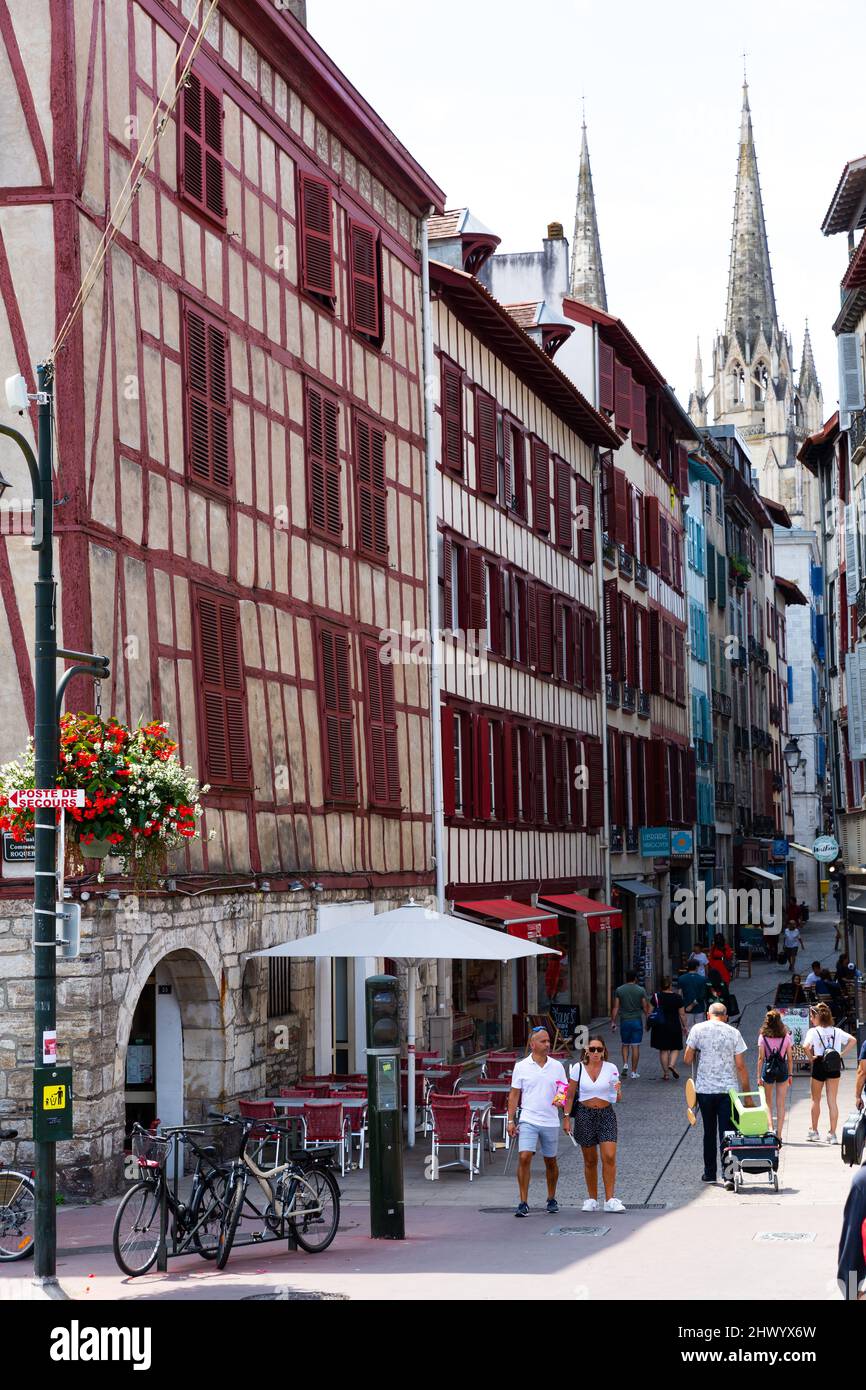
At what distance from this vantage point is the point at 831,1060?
2017 centimetres

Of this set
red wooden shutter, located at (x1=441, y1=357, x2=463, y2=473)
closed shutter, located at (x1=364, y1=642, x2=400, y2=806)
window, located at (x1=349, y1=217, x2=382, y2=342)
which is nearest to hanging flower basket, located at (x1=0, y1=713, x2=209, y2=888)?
closed shutter, located at (x1=364, y1=642, x2=400, y2=806)

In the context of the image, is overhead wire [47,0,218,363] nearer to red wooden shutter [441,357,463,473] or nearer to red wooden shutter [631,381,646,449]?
red wooden shutter [441,357,463,473]

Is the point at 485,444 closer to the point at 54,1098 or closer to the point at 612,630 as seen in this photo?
the point at 612,630

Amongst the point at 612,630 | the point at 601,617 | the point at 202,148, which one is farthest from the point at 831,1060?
the point at 612,630

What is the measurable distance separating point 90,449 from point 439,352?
39.9ft

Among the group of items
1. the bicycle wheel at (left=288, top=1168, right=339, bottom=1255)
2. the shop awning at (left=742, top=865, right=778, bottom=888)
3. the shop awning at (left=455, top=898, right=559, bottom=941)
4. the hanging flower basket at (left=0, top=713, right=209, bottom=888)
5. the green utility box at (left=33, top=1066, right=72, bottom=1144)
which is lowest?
the bicycle wheel at (left=288, top=1168, right=339, bottom=1255)

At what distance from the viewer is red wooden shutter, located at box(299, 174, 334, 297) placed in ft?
76.0

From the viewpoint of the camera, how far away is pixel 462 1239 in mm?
14242

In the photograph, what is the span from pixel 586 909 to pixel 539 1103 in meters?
18.2

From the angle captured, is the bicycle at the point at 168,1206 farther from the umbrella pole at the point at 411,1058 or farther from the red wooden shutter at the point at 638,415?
the red wooden shutter at the point at 638,415

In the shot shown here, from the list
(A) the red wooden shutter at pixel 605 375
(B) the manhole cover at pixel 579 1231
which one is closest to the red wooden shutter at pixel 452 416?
(A) the red wooden shutter at pixel 605 375

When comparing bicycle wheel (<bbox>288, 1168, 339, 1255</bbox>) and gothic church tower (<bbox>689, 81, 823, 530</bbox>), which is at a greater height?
gothic church tower (<bbox>689, 81, 823, 530</bbox>)

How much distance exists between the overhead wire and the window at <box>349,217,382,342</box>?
4699 mm
